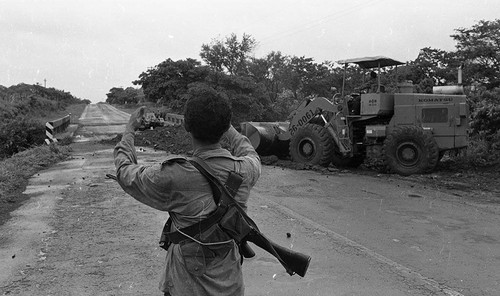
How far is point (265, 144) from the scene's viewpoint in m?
15.0

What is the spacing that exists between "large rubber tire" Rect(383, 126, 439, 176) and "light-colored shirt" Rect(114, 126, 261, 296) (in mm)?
10461

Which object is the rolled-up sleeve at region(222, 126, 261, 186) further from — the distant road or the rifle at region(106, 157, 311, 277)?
the distant road

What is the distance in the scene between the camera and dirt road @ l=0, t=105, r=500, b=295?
4.74m

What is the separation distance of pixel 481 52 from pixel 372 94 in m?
20.7

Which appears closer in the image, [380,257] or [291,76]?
[380,257]

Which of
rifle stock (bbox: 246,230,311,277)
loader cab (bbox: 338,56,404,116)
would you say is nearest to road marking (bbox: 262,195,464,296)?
rifle stock (bbox: 246,230,311,277)

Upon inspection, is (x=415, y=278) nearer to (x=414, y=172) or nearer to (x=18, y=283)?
(x=18, y=283)

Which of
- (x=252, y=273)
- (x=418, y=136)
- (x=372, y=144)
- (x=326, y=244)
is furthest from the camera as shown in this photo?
(x=372, y=144)

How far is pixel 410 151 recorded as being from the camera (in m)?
12.3

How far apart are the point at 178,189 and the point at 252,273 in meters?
2.86

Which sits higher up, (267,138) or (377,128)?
(377,128)

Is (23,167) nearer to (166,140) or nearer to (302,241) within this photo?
(166,140)

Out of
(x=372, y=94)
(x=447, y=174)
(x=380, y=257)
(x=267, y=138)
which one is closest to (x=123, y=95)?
(x=267, y=138)

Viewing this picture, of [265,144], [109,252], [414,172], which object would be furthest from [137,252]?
[265,144]
